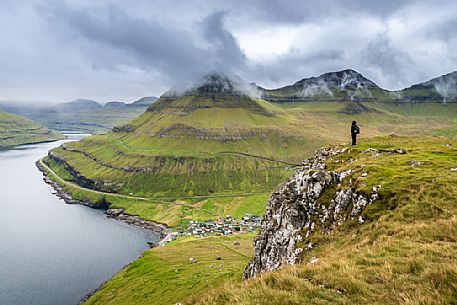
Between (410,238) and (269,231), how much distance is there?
2622 cm

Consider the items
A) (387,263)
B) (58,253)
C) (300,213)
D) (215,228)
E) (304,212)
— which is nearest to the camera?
(387,263)

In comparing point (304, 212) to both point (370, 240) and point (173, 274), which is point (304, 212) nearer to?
point (370, 240)

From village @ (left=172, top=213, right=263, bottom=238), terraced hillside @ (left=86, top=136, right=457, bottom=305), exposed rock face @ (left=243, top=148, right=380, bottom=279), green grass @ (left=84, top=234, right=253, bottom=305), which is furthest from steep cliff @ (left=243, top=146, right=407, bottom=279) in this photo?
village @ (left=172, top=213, right=263, bottom=238)

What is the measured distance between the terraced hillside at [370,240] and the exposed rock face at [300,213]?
0.15 meters

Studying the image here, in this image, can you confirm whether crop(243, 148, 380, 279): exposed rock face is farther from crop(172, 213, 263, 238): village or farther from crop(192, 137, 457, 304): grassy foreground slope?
crop(172, 213, 263, 238): village

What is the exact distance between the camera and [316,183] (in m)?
40.4

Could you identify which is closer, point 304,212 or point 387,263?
point 387,263

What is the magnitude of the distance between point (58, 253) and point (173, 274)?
216 ft

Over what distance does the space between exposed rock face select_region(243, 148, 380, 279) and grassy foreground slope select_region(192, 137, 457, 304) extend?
244cm

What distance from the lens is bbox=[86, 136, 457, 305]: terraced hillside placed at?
1381 centimetres

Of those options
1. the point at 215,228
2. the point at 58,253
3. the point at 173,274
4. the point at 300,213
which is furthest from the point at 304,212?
the point at 215,228

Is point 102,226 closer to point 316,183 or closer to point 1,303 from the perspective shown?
point 1,303

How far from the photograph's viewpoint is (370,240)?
79.9 ft

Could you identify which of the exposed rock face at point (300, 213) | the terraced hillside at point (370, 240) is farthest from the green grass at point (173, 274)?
the terraced hillside at point (370, 240)
